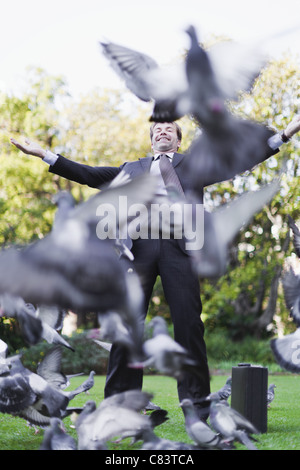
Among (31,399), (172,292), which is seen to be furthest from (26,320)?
(172,292)

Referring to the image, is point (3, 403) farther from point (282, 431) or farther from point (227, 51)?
point (227, 51)

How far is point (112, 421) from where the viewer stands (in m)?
2.43

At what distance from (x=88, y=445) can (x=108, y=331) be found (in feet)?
1.86

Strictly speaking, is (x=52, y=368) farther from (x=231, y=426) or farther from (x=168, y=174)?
(x=168, y=174)

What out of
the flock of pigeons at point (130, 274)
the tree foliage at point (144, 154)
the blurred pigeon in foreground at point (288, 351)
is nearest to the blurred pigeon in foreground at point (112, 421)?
the flock of pigeons at point (130, 274)

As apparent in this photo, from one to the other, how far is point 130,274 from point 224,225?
21.5 inches

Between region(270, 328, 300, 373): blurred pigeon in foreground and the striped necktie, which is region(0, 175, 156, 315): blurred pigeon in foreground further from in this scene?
region(270, 328, 300, 373): blurred pigeon in foreground

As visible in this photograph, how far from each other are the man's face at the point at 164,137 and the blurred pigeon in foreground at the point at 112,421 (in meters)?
1.57

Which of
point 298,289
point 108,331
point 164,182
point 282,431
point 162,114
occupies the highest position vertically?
point 162,114

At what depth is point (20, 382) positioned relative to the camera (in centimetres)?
295

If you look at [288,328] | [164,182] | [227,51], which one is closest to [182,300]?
[164,182]
